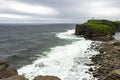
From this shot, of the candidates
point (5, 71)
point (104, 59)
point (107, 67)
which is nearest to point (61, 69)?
point (107, 67)

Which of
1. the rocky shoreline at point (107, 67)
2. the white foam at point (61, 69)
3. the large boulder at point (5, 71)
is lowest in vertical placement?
the white foam at point (61, 69)

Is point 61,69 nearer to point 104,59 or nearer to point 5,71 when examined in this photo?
point 104,59

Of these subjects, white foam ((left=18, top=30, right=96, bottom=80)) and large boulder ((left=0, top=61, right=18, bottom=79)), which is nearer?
large boulder ((left=0, top=61, right=18, bottom=79))

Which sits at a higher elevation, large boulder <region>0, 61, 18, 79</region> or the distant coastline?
large boulder <region>0, 61, 18, 79</region>

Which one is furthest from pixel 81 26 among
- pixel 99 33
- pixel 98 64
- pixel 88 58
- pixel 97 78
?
pixel 97 78

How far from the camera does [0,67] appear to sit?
82.1ft

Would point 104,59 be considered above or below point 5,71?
below

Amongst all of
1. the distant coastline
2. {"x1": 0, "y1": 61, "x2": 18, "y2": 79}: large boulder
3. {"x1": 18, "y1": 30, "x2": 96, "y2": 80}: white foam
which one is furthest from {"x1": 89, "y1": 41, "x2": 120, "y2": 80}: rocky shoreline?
{"x1": 0, "y1": 61, "x2": 18, "y2": 79}: large boulder

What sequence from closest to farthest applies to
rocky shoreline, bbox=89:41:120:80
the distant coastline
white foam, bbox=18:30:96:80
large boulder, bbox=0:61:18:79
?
large boulder, bbox=0:61:18:79 < rocky shoreline, bbox=89:41:120:80 < the distant coastline < white foam, bbox=18:30:96:80

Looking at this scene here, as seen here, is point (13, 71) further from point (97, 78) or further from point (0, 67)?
point (97, 78)

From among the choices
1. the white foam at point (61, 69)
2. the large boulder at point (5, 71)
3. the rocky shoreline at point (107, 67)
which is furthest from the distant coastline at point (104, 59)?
the large boulder at point (5, 71)

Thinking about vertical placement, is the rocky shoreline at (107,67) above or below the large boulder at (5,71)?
below

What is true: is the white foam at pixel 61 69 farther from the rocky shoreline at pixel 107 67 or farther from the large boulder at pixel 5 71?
the large boulder at pixel 5 71

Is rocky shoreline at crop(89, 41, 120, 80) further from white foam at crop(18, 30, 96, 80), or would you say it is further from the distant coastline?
white foam at crop(18, 30, 96, 80)
